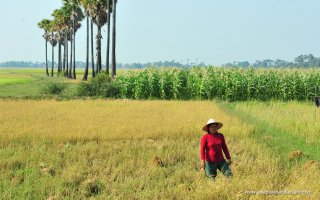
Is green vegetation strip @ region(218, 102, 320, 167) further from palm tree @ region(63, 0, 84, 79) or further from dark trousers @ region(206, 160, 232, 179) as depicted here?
palm tree @ region(63, 0, 84, 79)

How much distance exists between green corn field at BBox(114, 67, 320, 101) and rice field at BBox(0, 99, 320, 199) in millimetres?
8841

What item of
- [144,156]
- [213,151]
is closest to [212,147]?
[213,151]

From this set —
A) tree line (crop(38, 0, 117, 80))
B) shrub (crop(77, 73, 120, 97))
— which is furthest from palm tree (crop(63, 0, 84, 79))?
shrub (crop(77, 73, 120, 97))

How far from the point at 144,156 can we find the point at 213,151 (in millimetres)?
2694

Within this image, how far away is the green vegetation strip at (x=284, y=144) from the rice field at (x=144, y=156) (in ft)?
0.09

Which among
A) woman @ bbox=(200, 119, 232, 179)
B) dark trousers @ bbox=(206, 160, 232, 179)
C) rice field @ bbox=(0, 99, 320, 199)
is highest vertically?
woman @ bbox=(200, 119, 232, 179)

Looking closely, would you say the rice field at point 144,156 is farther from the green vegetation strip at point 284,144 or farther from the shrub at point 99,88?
the shrub at point 99,88

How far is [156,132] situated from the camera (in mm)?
12195

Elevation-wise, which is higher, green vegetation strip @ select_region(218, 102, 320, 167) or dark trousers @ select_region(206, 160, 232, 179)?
dark trousers @ select_region(206, 160, 232, 179)

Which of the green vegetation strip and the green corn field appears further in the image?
the green corn field

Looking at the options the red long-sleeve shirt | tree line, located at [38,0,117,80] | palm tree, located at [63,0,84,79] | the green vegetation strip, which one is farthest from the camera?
palm tree, located at [63,0,84,79]

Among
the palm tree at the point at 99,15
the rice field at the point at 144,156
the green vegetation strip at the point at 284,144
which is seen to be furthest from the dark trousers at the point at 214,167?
the palm tree at the point at 99,15

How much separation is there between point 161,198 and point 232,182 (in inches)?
43.6

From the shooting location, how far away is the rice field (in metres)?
6.72
